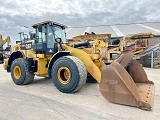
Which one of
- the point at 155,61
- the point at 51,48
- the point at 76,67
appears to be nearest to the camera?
the point at 76,67

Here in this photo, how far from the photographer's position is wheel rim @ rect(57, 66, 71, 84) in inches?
201

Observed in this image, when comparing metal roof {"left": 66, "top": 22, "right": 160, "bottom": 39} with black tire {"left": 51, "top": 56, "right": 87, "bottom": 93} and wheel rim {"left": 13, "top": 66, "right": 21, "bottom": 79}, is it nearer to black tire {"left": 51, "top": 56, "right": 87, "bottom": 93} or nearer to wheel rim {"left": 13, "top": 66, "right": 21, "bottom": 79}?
wheel rim {"left": 13, "top": 66, "right": 21, "bottom": 79}

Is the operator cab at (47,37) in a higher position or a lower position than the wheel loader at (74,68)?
higher

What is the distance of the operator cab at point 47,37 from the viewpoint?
613cm

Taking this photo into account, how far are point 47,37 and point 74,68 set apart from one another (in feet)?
6.32

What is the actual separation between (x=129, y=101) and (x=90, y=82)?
2.91 m

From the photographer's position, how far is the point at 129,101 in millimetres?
3830

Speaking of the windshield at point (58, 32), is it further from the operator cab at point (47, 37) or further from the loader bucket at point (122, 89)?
the loader bucket at point (122, 89)

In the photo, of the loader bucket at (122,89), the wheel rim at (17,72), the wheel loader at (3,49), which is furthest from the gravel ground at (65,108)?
the wheel loader at (3,49)

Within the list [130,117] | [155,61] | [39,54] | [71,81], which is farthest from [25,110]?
[155,61]

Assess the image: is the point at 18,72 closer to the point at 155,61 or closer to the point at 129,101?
the point at 129,101

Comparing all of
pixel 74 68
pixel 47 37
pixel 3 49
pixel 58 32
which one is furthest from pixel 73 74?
pixel 3 49

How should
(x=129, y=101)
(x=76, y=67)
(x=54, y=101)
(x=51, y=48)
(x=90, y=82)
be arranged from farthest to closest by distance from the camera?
1. (x=90, y=82)
2. (x=51, y=48)
3. (x=76, y=67)
4. (x=54, y=101)
5. (x=129, y=101)

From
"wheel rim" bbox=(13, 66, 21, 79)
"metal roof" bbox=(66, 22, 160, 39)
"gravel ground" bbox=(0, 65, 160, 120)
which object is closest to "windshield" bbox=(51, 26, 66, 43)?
"wheel rim" bbox=(13, 66, 21, 79)
